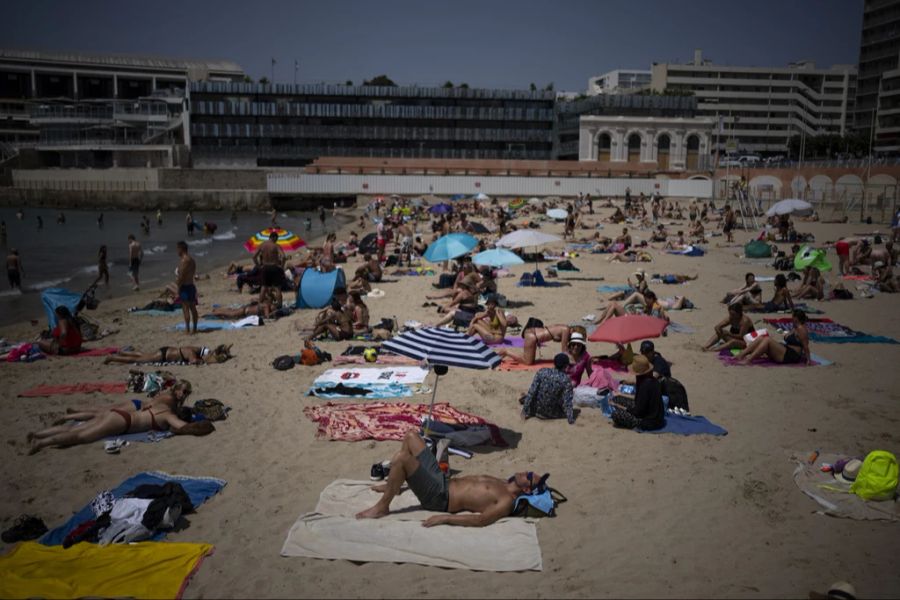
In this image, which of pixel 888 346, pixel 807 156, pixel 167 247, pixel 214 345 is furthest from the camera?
pixel 807 156

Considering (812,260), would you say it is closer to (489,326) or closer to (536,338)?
(489,326)

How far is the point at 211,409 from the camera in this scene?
7.61 m

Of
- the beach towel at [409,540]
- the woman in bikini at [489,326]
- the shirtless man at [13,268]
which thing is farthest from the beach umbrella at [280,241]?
the beach towel at [409,540]

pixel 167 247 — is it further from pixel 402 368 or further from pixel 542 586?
pixel 542 586

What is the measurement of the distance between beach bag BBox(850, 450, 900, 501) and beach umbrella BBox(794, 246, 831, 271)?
10395 millimetres

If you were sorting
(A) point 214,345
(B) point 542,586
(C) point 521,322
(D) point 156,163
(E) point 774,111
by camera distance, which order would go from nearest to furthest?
(B) point 542,586, (A) point 214,345, (C) point 521,322, (D) point 156,163, (E) point 774,111

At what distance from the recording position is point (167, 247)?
33250 mm

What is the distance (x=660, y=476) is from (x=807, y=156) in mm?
76233

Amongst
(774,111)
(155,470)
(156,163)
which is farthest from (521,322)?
(774,111)

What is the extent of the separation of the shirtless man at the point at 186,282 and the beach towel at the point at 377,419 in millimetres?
4429

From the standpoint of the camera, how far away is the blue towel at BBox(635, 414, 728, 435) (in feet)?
22.9

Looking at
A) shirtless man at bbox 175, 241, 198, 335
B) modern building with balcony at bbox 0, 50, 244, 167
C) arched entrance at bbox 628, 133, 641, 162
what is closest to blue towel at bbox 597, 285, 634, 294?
shirtless man at bbox 175, 241, 198, 335

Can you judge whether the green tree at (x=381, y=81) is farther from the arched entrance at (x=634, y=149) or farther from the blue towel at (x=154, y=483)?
the blue towel at (x=154, y=483)

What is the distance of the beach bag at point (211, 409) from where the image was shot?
7521 mm
